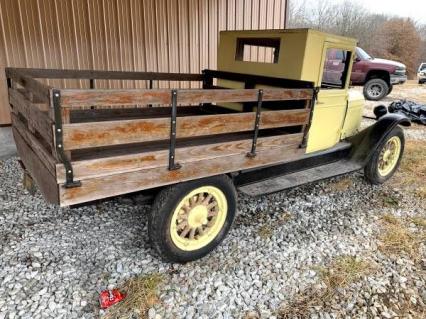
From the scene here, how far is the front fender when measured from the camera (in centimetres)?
420

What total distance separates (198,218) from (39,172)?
1.28 metres

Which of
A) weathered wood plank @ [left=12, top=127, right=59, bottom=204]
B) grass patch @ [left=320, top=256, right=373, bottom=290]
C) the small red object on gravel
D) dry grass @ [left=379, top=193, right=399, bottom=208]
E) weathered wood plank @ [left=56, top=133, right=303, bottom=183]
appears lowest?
dry grass @ [left=379, top=193, right=399, bottom=208]

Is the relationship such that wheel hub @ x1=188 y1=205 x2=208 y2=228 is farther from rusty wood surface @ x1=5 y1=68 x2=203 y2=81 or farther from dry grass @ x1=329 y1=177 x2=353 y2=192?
dry grass @ x1=329 y1=177 x2=353 y2=192

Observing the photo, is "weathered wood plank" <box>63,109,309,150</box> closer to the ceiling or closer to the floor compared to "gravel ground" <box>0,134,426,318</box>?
closer to the ceiling

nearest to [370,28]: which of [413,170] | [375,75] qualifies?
[375,75]

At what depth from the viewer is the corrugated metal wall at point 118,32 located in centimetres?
484

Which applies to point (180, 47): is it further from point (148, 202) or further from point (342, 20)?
point (342, 20)

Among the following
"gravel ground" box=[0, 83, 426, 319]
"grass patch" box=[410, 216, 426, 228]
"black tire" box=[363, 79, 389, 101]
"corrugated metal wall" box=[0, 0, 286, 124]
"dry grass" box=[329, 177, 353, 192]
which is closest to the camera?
"gravel ground" box=[0, 83, 426, 319]

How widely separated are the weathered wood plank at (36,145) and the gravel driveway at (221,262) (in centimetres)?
91

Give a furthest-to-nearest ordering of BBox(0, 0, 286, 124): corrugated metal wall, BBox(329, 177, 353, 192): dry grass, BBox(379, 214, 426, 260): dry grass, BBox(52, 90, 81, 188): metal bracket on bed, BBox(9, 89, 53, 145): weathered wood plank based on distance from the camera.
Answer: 1. BBox(0, 0, 286, 124): corrugated metal wall
2. BBox(329, 177, 353, 192): dry grass
3. BBox(379, 214, 426, 260): dry grass
4. BBox(9, 89, 53, 145): weathered wood plank
5. BBox(52, 90, 81, 188): metal bracket on bed

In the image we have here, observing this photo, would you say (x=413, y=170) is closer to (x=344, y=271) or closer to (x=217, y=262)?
(x=344, y=271)

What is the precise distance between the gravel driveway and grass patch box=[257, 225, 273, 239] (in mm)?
11

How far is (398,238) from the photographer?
339 centimetres

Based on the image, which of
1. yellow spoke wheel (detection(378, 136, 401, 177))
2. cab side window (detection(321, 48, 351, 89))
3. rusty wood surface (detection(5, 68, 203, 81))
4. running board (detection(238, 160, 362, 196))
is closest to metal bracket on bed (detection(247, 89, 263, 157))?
running board (detection(238, 160, 362, 196))
